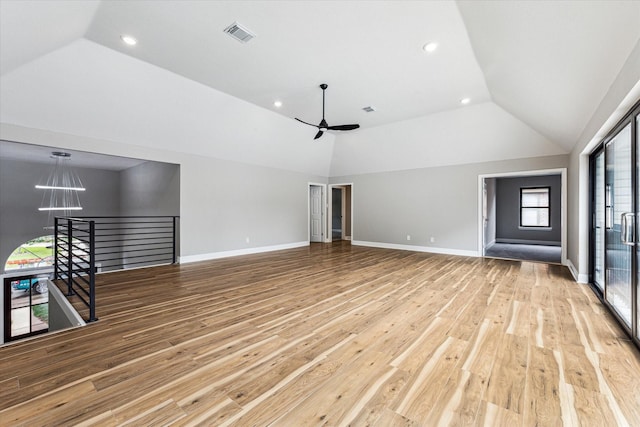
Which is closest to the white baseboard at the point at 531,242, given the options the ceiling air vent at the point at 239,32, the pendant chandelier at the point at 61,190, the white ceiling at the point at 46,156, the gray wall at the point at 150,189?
the ceiling air vent at the point at 239,32

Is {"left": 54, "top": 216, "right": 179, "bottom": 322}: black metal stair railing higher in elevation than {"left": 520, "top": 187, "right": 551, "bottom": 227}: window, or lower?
lower

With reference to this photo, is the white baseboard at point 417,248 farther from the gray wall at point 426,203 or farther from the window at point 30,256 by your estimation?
the window at point 30,256

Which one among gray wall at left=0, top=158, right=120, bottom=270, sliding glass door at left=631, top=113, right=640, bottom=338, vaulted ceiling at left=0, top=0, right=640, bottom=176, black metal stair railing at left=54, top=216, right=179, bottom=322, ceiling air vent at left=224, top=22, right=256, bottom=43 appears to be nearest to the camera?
sliding glass door at left=631, top=113, right=640, bottom=338

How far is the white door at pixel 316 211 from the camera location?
926cm

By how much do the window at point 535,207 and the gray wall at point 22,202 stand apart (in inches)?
584

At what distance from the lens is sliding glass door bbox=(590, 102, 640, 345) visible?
2.33 m

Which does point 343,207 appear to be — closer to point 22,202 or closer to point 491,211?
point 491,211

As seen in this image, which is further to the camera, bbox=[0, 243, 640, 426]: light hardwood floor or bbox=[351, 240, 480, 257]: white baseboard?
bbox=[351, 240, 480, 257]: white baseboard

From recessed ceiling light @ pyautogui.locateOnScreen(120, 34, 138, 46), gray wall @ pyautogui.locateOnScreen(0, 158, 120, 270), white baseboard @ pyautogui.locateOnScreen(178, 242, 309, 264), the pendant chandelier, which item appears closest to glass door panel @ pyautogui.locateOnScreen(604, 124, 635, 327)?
recessed ceiling light @ pyautogui.locateOnScreen(120, 34, 138, 46)

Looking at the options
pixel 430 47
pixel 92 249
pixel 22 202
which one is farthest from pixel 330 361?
pixel 22 202

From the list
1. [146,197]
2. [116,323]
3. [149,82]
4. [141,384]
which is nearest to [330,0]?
[149,82]

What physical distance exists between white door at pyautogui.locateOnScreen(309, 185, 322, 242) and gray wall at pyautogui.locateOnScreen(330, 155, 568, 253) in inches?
44.7

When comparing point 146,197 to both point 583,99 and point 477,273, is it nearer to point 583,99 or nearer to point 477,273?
point 477,273

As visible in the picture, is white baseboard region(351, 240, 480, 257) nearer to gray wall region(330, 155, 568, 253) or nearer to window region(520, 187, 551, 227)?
gray wall region(330, 155, 568, 253)
